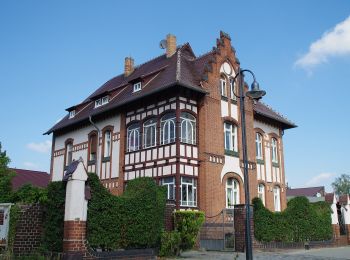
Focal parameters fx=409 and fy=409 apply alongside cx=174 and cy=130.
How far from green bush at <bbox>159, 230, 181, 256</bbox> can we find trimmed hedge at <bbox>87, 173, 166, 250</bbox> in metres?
0.23

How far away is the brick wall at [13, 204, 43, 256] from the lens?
12.3 meters

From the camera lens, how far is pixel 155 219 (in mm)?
14758

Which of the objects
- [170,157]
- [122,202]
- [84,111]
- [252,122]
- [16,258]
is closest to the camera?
[16,258]

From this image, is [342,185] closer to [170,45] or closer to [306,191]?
[306,191]

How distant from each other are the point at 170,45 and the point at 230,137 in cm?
823

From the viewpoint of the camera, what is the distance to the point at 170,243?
15.1 metres

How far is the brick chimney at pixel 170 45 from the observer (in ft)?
93.8

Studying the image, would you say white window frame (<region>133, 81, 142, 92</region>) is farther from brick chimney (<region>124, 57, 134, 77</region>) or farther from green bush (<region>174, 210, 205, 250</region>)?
green bush (<region>174, 210, 205, 250</region>)

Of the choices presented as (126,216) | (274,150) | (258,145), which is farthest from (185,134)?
(274,150)

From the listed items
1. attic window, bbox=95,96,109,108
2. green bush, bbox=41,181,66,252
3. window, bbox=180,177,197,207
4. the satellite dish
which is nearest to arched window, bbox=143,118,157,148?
window, bbox=180,177,197,207

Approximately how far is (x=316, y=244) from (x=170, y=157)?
31.1 feet

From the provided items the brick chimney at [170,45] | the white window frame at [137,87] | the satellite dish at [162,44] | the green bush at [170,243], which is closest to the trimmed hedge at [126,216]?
the green bush at [170,243]

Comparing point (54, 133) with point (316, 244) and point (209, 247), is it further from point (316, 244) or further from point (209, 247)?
point (316, 244)

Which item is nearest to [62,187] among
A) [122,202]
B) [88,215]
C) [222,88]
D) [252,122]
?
[88,215]
